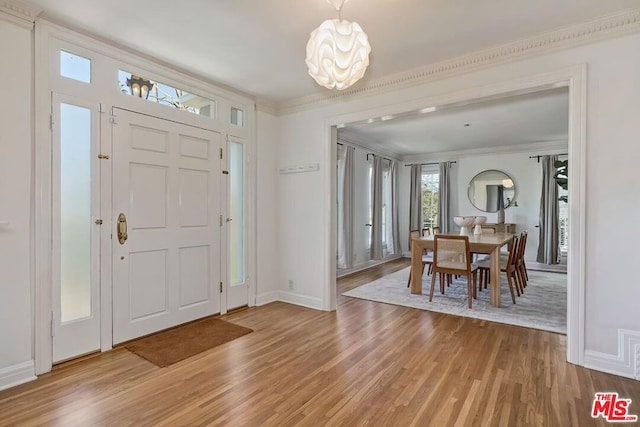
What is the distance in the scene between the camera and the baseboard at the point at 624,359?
2.40 metres

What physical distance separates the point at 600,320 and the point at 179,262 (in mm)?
3757

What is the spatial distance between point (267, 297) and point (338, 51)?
3300 mm

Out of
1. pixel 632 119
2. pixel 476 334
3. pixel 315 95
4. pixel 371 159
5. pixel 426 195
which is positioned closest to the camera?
pixel 632 119

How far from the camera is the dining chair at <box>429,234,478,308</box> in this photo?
4.14 m

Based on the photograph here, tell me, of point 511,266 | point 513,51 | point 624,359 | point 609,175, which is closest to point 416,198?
point 511,266

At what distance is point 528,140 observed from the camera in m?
6.50

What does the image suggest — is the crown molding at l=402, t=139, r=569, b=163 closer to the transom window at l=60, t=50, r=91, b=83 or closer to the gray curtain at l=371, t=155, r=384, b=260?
the gray curtain at l=371, t=155, r=384, b=260

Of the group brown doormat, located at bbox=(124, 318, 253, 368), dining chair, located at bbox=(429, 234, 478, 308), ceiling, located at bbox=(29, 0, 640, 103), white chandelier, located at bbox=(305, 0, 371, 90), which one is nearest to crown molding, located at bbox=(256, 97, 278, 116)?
ceiling, located at bbox=(29, 0, 640, 103)

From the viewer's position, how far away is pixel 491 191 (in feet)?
24.0

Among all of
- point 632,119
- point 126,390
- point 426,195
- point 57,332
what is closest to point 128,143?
point 57,332

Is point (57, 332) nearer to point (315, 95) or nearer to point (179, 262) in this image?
point (179, 262)

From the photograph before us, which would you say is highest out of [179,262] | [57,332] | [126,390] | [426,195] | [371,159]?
[371,159]

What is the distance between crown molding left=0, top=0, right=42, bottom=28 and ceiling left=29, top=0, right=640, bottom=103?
0.08 meters

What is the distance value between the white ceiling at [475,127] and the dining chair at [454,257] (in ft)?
5.45
